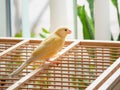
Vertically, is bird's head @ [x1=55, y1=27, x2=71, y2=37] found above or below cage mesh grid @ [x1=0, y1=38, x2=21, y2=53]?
above

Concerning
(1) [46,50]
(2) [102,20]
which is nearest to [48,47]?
(1) [46,50]

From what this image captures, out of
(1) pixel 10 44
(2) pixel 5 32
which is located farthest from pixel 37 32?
(1) pixel 10 44

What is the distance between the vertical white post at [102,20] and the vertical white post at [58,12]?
0.65ft

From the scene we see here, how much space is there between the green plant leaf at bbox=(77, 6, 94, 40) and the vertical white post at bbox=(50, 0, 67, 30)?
0.29ft

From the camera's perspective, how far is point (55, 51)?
1.49 metres

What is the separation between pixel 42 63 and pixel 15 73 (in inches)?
4.4

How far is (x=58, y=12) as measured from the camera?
2.25m

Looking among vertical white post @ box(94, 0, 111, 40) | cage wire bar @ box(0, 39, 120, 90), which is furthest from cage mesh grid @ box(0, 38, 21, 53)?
vertical white post @ box(94, 0, 111, 40)

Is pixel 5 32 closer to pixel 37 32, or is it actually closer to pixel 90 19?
pixel 37 32

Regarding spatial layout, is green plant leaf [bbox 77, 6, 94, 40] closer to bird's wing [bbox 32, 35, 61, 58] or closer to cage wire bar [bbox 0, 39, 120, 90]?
cage wire bar [bbox 0, 39, 120, 90]

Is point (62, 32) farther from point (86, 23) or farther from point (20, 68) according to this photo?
point (86, 23)

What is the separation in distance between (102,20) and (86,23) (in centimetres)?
17

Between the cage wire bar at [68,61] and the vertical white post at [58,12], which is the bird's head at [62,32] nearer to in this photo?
the cage wire bar at [68,61]

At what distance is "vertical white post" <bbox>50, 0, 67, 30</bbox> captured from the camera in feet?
7.36
